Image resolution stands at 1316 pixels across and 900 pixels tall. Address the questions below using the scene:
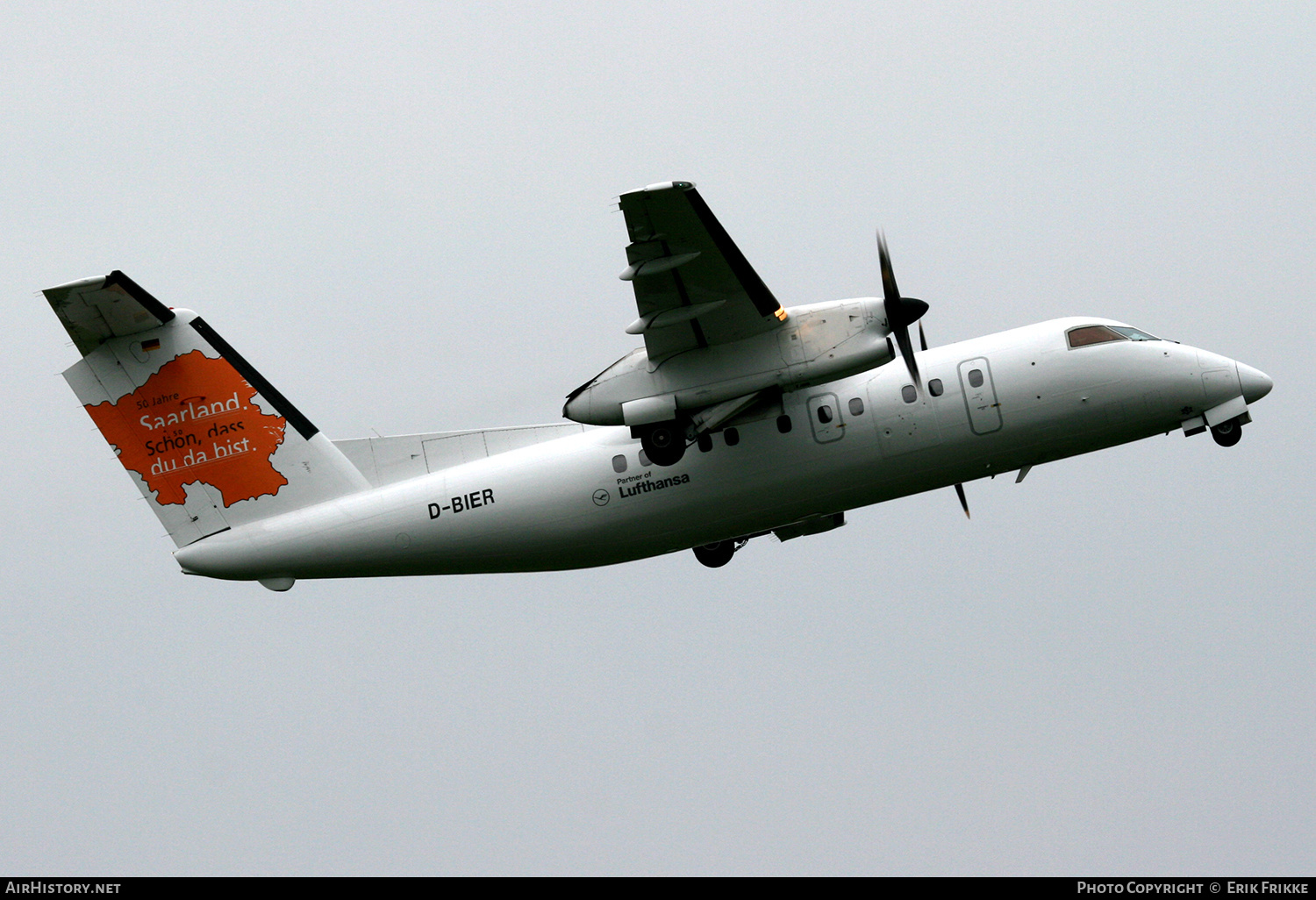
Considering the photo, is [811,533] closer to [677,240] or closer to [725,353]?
[725,353]

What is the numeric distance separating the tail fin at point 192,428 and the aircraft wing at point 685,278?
4.99 m

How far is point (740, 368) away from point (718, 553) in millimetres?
4019

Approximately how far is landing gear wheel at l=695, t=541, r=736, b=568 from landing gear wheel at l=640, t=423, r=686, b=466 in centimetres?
295

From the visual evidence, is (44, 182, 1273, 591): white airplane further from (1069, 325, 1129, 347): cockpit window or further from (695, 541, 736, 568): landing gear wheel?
(695, 541, 736, 568): landing gear wheel

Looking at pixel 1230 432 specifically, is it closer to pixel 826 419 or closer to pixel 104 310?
pixel 826 419

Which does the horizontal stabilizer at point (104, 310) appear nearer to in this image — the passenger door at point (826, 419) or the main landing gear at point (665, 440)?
the main landing gear at point (665, 440)

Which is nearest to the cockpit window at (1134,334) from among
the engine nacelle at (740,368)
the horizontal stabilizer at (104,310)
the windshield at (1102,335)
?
the windshield at (1102,335)

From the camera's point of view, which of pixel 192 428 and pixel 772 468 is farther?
pixel 192 428

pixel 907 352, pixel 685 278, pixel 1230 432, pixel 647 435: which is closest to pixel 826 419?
pixel 907 352

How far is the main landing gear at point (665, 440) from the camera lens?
62.0ft

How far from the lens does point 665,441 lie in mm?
18906

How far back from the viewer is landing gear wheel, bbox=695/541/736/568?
21625 mm

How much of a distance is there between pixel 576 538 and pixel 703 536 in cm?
172

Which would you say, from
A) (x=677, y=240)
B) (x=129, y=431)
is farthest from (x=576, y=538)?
(x=129, y=431)
